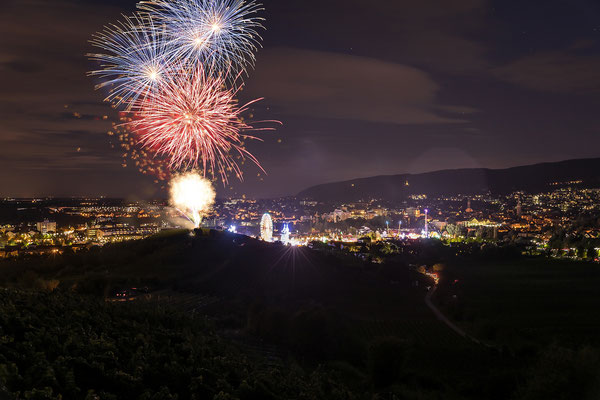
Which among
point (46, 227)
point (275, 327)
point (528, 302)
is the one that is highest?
point (46, 227)

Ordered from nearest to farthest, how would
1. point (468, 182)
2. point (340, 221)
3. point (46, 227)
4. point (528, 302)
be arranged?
point (528, 302) < point (46, 227) < point (340, 221) < point (468, 182)

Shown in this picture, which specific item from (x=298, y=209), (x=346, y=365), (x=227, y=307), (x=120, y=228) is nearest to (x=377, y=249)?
(x=120, y=228)

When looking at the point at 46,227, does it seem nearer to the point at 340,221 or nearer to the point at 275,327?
the point at 275,327

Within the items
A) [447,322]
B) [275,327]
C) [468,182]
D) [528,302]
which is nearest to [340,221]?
[468,182]

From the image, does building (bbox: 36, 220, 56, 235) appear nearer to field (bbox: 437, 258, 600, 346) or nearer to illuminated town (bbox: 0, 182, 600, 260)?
illuminated town (bbox: 0, 182, 600, 260)

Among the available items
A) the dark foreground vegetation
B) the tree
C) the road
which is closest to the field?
the dark foreground vegetation
